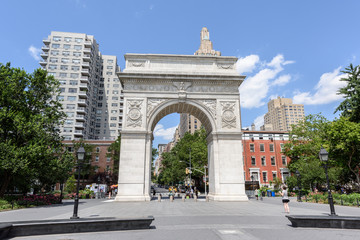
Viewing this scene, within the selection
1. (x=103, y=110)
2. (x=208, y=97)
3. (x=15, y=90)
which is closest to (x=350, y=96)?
(x=208, y=97)

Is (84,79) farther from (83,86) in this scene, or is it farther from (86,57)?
(86,57)

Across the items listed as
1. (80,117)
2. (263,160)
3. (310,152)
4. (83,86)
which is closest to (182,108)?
(310,152)

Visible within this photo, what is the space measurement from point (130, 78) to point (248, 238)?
22.1 m

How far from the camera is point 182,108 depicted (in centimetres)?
Result: 2756

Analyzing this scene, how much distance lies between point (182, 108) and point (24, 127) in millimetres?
16433

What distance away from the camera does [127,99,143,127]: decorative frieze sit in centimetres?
2491

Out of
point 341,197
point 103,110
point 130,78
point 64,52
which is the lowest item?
point 341,197

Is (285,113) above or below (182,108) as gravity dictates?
above

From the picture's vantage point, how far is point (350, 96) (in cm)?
2527

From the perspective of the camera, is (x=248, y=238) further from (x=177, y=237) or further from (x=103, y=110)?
(x=103, y=110)

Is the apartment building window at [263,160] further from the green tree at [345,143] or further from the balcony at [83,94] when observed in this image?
the balcony at [83,94]

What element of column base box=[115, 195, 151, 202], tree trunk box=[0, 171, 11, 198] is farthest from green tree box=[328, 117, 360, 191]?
tree trunk box=[0, 171, 11, 198]

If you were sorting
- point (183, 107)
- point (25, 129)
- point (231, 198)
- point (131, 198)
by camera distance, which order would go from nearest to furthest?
point (25, 129), point (131, 198), point (231, 198), point (183, 107)

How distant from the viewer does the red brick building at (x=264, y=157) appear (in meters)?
49.9
